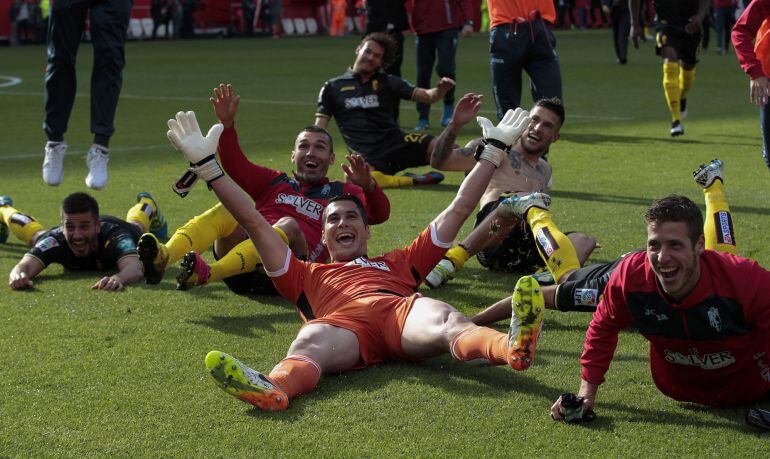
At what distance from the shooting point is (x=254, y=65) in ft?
89.2

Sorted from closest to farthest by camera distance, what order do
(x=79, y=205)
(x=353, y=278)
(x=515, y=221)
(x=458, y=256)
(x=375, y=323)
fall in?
1. (x=375, y=323)
2. (x=353, y=278)
3. (x=515, y=221)
4. (x=458, y=256)
5. (x=79, y=205)

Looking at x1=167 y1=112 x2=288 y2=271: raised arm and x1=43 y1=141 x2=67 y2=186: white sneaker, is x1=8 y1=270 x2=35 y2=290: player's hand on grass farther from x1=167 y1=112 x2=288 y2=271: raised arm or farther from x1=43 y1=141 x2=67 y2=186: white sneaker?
x1=167 y1=112 x2=288 y2=271: raised arm

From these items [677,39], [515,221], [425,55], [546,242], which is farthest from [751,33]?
[425,55]

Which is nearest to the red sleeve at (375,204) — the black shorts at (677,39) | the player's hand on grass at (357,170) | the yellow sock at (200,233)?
the player's hand on grass at (357,170)

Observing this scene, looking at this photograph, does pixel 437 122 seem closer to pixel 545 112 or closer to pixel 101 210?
pixel 101 210

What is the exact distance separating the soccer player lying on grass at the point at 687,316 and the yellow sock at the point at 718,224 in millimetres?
1424

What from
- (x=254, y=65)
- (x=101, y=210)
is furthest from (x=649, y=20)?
(x=101, y=210)

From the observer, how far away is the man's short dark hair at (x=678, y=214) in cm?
416

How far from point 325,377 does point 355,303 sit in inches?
17.1

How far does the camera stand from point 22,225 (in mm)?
8195

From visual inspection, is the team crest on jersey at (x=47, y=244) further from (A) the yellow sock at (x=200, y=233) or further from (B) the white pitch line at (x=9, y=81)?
(B) the white pitch line at (x=9, y=81)

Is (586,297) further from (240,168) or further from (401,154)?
(401,154)

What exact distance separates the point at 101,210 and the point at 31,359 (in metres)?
4.13

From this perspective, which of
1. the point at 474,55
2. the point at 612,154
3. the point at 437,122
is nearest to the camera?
the point at 612,154
